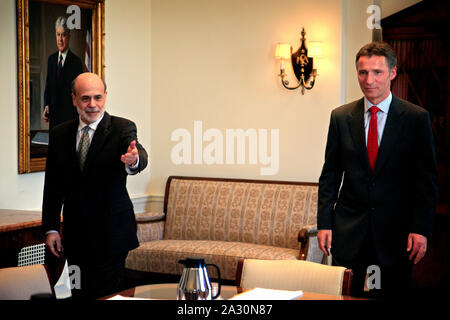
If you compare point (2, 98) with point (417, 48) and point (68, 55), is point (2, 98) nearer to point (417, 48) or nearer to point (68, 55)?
point (68, 55)

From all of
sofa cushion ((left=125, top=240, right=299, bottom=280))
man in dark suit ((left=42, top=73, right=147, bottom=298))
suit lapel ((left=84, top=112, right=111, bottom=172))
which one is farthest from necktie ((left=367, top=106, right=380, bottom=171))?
sofa cushion ((left=125, top=240, right=299, bottom=280))

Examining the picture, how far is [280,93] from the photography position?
18.7 feet

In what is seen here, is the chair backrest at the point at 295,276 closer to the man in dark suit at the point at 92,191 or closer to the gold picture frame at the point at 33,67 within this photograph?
the man in dark suit at the point at 92,191

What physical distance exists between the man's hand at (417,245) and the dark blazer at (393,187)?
0.9 inches

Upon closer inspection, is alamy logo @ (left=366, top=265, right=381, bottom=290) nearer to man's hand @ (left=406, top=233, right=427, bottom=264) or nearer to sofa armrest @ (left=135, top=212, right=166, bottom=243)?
man's hand @ (left=406, top=233, right=427, bottom=264)

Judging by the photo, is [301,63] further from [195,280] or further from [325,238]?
[195,280]

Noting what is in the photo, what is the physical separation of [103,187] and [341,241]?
1.19 m

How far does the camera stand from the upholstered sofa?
507 centimetres

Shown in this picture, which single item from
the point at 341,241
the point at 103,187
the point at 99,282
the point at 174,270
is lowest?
the point at 174,270

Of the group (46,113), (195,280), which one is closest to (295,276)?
(195,280)

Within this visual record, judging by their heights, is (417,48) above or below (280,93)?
above

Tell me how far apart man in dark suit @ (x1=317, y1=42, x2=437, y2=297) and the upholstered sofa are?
1894mm

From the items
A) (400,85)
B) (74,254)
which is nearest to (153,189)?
(400,85)

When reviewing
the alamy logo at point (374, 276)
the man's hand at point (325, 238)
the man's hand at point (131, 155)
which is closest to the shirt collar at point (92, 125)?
the man's hand at point (131, 155)
